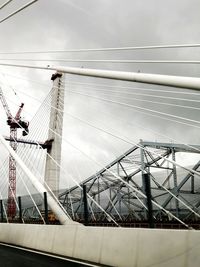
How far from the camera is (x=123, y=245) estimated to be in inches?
457

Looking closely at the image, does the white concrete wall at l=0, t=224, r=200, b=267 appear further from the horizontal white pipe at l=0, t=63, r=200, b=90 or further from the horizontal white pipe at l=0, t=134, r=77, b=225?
the horizontal white pipe at l=0, t=63, r=200, b=90

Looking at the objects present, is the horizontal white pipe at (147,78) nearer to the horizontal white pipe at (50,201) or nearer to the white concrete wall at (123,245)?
the white concrete wall at (123,245)

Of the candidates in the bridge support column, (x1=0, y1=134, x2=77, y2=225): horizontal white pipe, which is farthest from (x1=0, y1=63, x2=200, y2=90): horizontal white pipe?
the bridge support column

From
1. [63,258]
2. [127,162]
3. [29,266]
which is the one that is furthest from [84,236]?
[127,162]

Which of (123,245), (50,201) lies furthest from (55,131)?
(123,245)

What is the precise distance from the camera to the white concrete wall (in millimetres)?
9391

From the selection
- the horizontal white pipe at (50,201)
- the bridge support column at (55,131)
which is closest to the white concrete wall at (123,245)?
the horizontal white pipe at (50,201)

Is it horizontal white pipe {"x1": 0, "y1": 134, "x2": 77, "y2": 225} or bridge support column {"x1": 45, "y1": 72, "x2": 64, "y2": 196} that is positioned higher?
bridge support column {"x1": 45, "y1": 72, "x2": 64, "y2": 196}

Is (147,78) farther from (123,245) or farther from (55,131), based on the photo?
(55,131)

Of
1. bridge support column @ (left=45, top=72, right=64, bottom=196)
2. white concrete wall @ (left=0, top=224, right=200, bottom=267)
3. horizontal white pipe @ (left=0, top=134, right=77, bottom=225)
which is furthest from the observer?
bridge support column @ (left=45, top=72, right=64, bottom=196)

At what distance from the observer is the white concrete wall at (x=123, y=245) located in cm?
939

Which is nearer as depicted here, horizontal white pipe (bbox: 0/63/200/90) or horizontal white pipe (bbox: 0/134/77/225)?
horizontal white pipe (bbox: 0/63/200/90)

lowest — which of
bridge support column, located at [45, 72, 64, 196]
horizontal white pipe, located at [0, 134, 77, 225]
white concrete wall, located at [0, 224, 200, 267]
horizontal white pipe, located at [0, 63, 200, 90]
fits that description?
white concrete wall, located at [0, 224, 200, 267]

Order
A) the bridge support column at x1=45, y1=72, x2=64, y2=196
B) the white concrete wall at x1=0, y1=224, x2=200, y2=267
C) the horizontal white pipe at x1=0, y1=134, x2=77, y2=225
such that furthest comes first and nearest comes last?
the bridge support column at x1=45, y1=72, x2=64, y2=196
the horizontal white pipe at x1=0, y1=134, x2=77, y2=225
the white concrete wall at x1=0, y1=224, x2=200, y2=267
